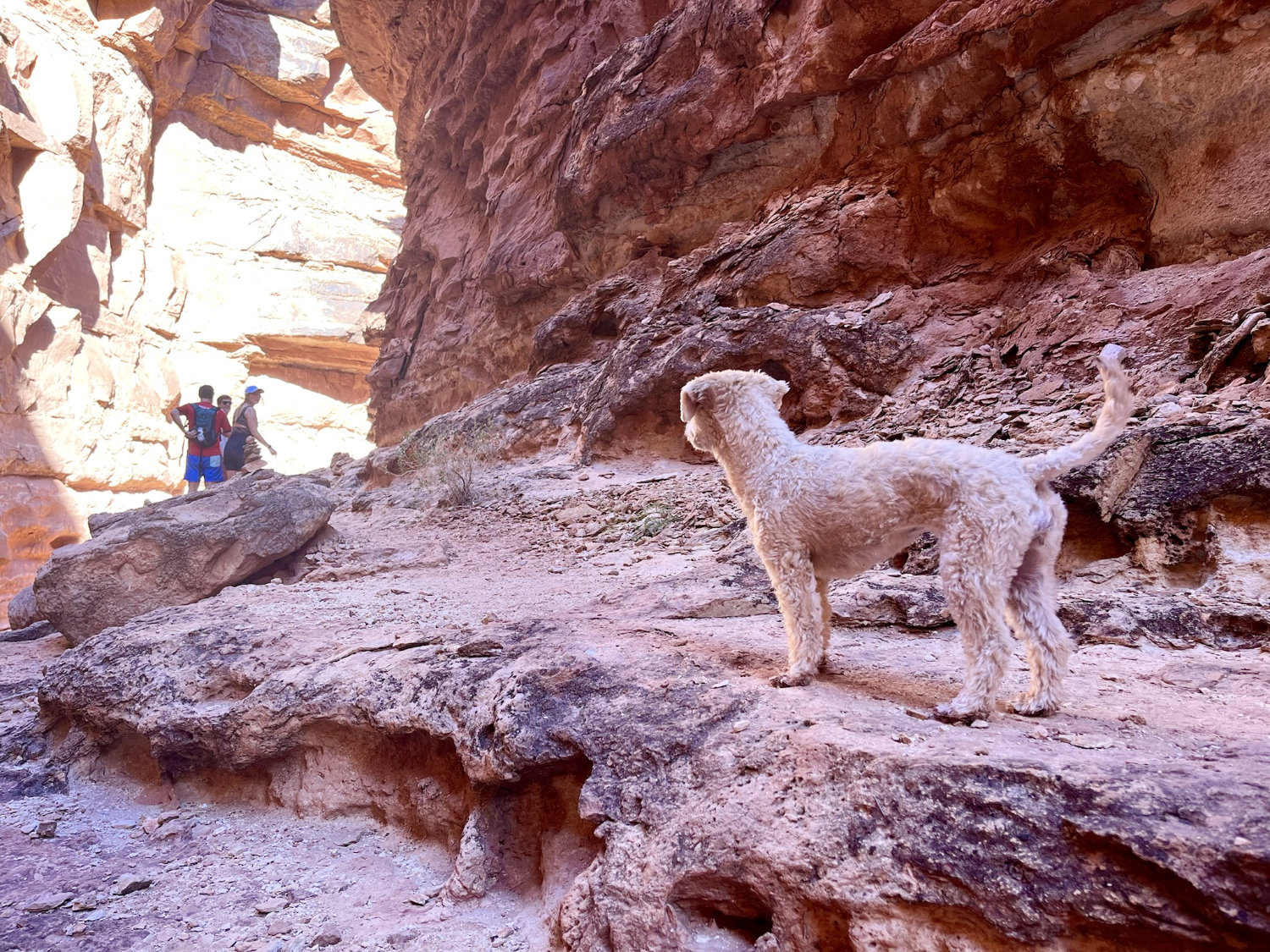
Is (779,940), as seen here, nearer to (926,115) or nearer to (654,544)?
(654,544)

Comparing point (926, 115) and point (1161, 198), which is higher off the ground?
point (926, 115)

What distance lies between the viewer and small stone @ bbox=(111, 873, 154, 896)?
122 inches

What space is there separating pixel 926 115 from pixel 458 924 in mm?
8966

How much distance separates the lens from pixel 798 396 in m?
8.50

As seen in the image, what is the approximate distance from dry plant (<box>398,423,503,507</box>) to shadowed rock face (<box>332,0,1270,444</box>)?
188cm

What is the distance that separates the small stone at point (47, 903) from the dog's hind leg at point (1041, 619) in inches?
162

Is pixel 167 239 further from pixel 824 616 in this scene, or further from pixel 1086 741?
pixel 1086 741

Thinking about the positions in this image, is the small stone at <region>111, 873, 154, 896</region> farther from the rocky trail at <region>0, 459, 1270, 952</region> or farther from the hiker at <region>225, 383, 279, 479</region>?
the hiker at <region>225, 383, 279, 479</region>

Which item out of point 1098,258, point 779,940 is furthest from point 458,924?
point 1098,258

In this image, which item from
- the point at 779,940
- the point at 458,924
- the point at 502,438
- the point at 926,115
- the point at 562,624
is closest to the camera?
the point at 779,940

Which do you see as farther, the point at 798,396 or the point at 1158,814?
the point at 798,396

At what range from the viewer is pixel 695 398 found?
133 inches

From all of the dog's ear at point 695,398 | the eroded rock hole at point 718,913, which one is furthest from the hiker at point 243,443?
the eroded rock hole at point 718,913

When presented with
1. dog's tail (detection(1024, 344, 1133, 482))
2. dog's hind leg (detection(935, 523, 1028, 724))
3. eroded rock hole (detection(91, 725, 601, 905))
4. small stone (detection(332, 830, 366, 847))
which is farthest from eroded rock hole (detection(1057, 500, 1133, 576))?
small stone (detection(332, 830, 366, 847))
